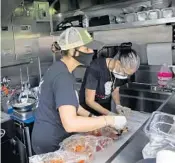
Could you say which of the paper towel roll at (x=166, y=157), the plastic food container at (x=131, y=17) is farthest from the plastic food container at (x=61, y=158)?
the plastic food container at (x=131, y=17)

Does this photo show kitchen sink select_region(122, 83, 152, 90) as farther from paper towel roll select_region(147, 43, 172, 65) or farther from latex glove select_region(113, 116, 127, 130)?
latex glove select_region(113, 116, 127, 130)

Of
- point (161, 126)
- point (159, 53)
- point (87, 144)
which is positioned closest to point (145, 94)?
point (159, 53)

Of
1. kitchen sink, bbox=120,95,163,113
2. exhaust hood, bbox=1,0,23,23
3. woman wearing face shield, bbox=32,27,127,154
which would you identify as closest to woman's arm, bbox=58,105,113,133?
woman wearing face shield, bbox=32,27,127,154

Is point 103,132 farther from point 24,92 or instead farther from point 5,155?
point 24,92

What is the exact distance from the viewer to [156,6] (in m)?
2.01

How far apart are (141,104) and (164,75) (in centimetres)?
41

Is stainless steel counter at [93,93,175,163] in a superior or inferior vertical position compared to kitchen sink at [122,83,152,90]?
inferior

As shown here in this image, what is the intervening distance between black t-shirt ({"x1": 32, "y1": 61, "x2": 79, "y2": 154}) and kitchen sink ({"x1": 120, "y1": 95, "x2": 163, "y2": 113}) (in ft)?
3.43

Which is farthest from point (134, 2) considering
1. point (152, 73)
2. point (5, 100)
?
point (5, 100)

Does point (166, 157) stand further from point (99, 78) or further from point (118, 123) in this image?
point (99, 78)

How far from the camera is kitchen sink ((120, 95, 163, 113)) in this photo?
6.58ft

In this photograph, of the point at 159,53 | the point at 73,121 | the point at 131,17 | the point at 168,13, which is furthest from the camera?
the point at 159,53

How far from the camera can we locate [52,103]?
117 cm

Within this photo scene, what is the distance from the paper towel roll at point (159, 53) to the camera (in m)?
2.13
